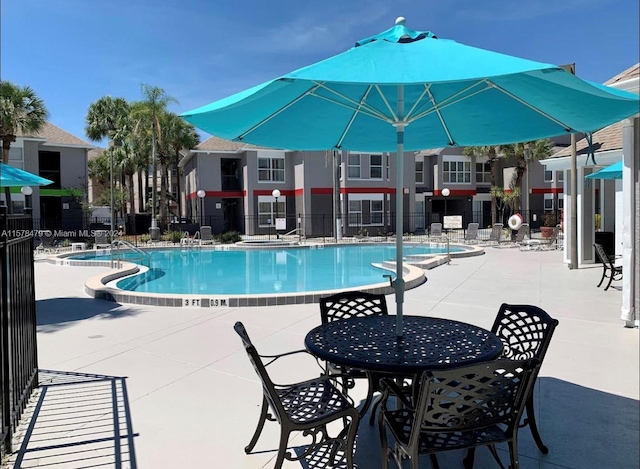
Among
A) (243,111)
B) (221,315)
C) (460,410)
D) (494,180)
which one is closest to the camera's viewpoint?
(460,410)

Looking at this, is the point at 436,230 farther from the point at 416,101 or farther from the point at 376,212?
the point at 416,101

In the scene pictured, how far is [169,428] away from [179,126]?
30598 millimetres

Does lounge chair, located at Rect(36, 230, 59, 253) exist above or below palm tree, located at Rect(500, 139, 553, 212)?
below

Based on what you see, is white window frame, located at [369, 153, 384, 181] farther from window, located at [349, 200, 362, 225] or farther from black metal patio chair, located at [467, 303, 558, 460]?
black metal patio chair, located at [467, 303, 558, 460]

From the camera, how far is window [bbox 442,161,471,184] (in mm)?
34844

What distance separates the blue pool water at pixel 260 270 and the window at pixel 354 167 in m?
7.54

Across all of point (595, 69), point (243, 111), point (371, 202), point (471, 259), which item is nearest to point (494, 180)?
point (371, 202)

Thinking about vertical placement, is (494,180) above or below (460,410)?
above

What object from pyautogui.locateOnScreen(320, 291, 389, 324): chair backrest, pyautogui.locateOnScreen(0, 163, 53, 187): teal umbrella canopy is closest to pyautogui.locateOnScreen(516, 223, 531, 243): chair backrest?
pyautogui.locateOnScreen(320, 291, 389, 324): chair backrest

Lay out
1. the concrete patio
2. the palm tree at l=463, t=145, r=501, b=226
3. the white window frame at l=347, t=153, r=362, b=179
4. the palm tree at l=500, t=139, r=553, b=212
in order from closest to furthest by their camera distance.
Result: the concrete patio < the white window frame at l=347, t=153, r=362, b=179 < the palm tree at l=500, t=139, r=553, b=212 < the palm tree at l=463, t=145, r=501, b=226

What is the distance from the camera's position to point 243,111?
324 cm

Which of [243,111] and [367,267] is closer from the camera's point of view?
[243,111]

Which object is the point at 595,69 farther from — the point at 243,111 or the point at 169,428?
the point at 169,428

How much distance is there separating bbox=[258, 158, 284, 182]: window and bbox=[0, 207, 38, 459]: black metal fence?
84.4 feet
